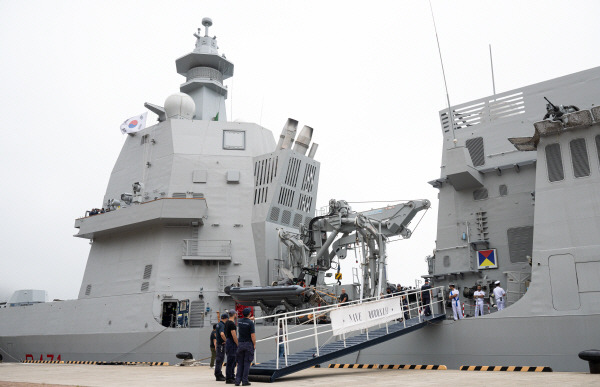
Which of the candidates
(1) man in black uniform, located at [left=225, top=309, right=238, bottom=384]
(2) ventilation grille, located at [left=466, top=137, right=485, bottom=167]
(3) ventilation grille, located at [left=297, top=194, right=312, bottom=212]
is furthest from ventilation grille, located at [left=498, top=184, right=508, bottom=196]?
(1) man in black uniform, located at [left=225, top=309, right=238, bottom=384]

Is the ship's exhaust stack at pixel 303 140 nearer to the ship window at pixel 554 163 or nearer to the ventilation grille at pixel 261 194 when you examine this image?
the ventilation grille at pixel 261 194

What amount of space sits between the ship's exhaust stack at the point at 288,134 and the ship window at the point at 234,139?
4.69ft

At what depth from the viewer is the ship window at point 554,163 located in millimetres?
10273

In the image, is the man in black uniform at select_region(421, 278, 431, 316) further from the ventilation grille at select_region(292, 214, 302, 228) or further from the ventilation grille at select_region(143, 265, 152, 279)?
the ventilation grille at select_region(143, 265, 152, 279)

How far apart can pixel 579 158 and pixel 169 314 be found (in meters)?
13.1

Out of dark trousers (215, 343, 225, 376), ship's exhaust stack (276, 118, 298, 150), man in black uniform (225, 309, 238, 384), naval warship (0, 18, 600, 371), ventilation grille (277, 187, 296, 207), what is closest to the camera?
man in black uniform (225, 309, 238, 384)

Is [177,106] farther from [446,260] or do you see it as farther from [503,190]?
[503,190]

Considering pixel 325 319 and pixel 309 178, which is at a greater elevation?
pixel 309 178

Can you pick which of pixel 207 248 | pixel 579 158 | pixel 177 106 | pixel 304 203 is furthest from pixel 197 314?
pixel 579 158

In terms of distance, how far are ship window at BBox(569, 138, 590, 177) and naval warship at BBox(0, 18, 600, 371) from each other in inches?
0.9

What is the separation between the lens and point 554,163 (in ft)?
34.1

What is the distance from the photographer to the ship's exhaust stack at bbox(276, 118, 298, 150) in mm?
18656

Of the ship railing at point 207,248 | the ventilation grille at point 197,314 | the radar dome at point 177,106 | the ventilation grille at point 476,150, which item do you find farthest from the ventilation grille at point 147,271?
the ventilation grille at point 476,150

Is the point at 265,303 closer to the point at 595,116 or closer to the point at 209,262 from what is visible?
the point at 209,262
